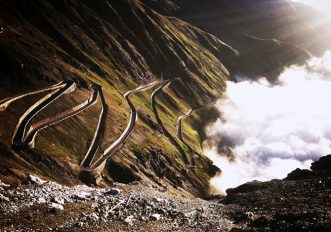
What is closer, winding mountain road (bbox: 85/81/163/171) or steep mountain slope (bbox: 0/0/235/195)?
steep mountain slope (bbox: 0/0/235/195)

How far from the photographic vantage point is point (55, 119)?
103625 mm

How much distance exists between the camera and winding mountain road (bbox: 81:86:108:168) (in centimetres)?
9550

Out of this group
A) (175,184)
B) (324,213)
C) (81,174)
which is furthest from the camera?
(175,184)

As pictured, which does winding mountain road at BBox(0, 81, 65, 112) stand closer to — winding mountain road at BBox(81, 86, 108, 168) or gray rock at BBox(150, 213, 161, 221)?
winding mountain road at BBox(81, 86, 108, 168)

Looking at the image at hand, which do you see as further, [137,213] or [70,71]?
[70,71]

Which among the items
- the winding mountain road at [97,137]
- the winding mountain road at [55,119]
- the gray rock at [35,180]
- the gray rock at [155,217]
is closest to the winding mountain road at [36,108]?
the winding mountain road at [55,119]

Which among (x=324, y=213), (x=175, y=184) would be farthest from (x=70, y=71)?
(x=324, y=213)

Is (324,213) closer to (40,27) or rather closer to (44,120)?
(44,120)

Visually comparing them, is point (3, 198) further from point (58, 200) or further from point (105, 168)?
point (105, 168)

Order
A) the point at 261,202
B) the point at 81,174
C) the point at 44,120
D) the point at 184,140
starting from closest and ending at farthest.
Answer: the point at 261,202 < the point at 81,174 < the point at 44,120 < the point at 184,140

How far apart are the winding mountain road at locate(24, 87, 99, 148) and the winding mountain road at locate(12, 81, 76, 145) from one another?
1.60 m

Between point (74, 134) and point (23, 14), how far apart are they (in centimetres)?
8908

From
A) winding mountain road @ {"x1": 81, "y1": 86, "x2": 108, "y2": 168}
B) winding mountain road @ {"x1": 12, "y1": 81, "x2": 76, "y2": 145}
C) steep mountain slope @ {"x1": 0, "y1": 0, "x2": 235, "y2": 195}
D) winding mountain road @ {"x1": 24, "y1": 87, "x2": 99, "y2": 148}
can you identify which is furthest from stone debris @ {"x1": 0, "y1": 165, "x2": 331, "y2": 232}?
winding mountain road @ {"x1": 81, "y1": 86, "x2": 108, "y2": 168}

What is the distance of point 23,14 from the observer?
168 m
